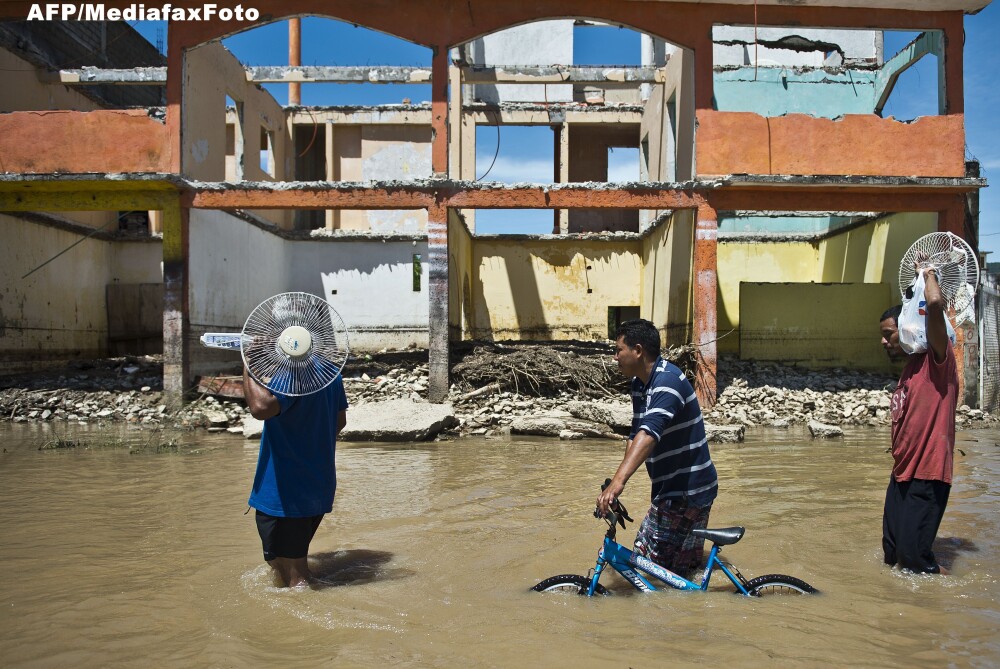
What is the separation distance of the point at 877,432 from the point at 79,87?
1868 cm

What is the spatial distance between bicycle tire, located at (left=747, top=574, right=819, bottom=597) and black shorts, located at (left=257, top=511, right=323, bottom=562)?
234 cm

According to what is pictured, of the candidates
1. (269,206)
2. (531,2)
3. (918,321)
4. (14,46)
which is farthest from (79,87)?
(918,321)

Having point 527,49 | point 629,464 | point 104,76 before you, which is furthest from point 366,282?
point 629,464

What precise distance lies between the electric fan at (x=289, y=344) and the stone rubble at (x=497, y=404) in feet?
23.5

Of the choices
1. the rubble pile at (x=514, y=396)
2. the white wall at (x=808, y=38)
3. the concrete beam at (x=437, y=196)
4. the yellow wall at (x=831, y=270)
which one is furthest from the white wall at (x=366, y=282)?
the white wall at (x=808, y=38)

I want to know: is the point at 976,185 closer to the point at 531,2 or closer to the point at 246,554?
the point at 531,2

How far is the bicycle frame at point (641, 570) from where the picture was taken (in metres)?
3.94

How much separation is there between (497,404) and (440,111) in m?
5.17

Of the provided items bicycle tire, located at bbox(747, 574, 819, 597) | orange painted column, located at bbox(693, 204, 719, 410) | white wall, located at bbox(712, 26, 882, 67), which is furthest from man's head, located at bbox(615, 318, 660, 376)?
white wall, located at bbox(712, 26, 882, 67)

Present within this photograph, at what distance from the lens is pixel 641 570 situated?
3973mm

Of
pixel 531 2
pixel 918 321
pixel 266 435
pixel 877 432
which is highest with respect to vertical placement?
pixel 531 2

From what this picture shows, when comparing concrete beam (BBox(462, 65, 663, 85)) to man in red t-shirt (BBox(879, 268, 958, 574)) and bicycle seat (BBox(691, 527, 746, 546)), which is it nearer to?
man in red t-shirt (BBox(879, 268, 958, 574))

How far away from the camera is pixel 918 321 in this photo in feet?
13.8

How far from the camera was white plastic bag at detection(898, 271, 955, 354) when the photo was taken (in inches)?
164
